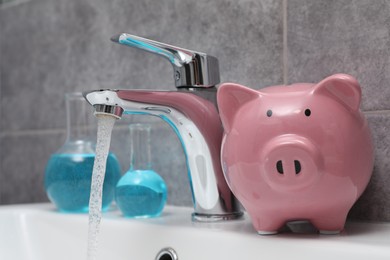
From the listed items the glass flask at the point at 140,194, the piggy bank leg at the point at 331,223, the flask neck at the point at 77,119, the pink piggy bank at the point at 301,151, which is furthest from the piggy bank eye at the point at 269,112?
the flask neck at the point at 77,119

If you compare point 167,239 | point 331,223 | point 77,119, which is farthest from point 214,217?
point 77,119

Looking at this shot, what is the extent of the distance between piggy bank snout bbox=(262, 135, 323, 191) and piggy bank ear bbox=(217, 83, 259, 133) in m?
0.06

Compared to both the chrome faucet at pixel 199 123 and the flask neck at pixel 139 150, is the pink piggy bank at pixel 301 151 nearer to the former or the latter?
the chrome faucet at pixel 199 123

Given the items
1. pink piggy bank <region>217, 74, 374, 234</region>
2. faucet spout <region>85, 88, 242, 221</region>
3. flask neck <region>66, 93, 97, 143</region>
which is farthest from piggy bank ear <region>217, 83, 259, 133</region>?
flask neck <region>66, 93, 97, 143</region>

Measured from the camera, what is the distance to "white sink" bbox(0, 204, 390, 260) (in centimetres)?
53

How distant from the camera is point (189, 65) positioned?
71cm

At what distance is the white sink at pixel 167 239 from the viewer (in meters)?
0.53

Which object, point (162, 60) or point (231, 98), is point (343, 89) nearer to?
point (231, 98)

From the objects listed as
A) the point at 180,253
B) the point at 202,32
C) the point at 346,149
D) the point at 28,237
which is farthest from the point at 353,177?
the point at 28,237

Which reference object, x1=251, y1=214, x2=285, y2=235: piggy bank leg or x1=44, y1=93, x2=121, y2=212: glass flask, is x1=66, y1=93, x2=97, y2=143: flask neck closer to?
x1=44, y1=93, x2=121, y2=212: glass flask

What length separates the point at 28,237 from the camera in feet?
2.74

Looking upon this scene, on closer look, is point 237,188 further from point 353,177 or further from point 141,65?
point 141,65

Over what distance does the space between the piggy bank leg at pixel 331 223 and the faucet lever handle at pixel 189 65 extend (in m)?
0.23

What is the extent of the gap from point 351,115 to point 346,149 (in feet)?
0.11
